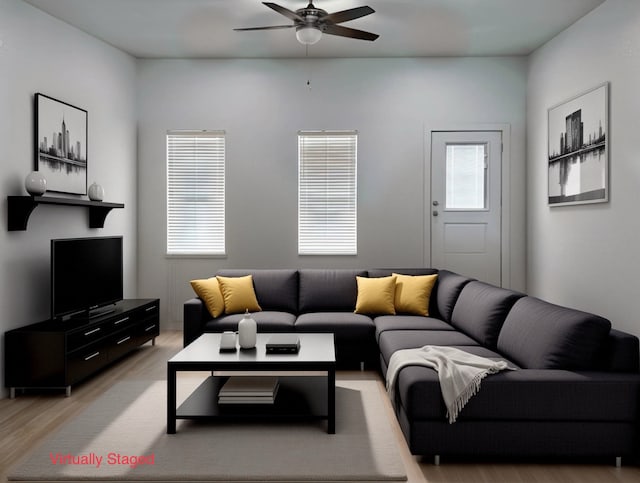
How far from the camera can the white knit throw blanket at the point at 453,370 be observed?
2.56 meters

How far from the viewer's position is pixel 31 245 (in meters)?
4.07

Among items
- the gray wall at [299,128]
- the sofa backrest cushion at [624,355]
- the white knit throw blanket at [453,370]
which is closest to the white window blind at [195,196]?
the gray wall at [299,128]

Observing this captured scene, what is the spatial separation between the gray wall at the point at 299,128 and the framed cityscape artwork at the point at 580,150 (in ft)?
2.67

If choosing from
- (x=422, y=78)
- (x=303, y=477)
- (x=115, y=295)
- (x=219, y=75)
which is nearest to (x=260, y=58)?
(x=219, y=75)

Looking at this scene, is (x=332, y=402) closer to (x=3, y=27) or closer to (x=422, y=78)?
(x=3, y=27)

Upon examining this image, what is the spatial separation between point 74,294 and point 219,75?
3029 millimetres

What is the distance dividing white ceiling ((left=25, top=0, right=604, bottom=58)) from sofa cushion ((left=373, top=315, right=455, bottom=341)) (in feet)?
8.90

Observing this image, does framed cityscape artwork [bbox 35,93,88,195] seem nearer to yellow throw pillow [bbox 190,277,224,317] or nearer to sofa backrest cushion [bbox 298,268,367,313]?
yellow throw pillow [bbox 190,277,224,317]

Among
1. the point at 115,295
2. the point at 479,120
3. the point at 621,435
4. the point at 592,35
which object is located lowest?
the point at 621,435

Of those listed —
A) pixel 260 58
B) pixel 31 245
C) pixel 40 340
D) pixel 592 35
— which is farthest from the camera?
pixel 260 58

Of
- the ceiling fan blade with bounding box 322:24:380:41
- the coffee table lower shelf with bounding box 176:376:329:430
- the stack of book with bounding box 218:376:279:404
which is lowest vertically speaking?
the coffee table lower shelf with bounding box 176:376:329:430

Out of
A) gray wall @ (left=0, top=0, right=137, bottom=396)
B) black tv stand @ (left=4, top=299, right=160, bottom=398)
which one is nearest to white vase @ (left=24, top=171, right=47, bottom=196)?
gray wall @ (left=0, top=0, right=137, bottom=396)

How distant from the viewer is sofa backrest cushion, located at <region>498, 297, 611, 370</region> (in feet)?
8.93

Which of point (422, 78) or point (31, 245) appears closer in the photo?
point (31, 245)
